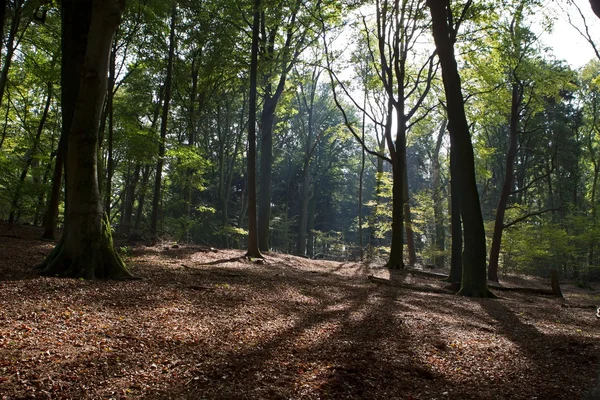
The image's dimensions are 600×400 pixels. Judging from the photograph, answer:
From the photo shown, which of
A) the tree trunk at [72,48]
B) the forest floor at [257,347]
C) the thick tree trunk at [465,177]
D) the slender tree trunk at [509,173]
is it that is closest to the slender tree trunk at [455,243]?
the slender tree trunk at [509,173]

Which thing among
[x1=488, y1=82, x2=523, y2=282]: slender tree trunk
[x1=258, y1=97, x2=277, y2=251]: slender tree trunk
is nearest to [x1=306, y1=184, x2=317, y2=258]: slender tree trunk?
[x1=258, y1=97, x2=277, y2=251]: slender tree trunk

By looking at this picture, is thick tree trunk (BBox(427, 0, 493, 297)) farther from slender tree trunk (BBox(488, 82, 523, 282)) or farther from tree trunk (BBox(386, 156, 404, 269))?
slender tree trunk (BBox(488, 82, 523, 282))

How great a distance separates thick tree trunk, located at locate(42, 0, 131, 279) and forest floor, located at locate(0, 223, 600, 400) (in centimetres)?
56

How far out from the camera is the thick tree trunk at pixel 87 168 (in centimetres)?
612

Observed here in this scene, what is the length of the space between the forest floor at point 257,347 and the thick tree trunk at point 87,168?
1.83 feet

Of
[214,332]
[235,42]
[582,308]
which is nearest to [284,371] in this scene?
[214,332]

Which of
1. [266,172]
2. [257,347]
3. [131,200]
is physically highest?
[266,172]

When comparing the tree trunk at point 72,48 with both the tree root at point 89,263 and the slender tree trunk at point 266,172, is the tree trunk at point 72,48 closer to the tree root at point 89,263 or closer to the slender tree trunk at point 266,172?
the tree root at point 89,263

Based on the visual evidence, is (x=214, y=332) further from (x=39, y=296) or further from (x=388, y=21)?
(x=388, y=21)

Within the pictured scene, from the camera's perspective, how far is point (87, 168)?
6.19 m

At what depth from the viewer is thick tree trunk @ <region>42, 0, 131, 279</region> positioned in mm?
6125

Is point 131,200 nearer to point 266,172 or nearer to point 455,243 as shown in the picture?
point 266,172

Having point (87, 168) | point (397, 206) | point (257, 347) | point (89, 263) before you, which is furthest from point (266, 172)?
point (257, 347)

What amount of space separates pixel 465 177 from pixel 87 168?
7923 millimetres
